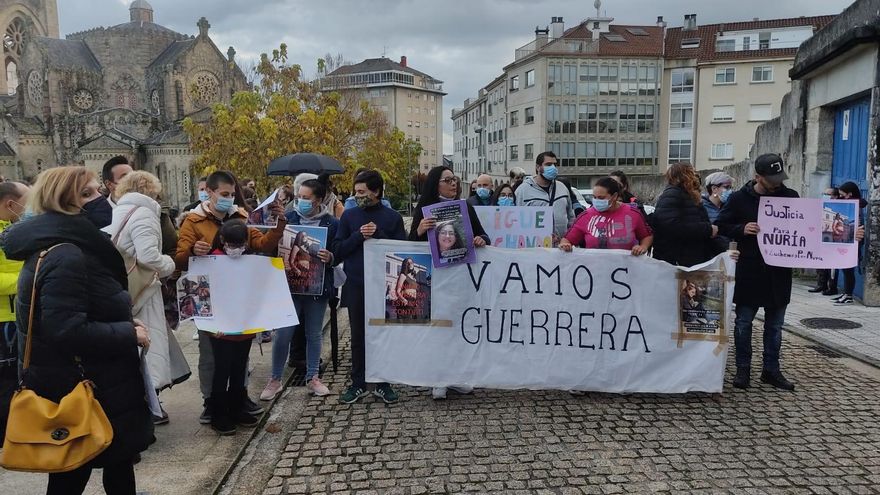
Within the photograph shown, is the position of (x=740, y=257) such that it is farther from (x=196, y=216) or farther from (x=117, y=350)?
(x=117, y=350)

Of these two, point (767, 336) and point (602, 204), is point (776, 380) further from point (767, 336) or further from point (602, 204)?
point (602, 204)

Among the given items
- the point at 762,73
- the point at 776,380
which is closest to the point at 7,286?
the point at 776,380

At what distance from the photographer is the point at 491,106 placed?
7094 cm

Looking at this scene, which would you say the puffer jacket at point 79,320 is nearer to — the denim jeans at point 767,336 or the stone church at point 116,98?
the denim jeans at point 767,336

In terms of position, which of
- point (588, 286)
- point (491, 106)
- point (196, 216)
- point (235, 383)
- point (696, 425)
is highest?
point (491, 106)

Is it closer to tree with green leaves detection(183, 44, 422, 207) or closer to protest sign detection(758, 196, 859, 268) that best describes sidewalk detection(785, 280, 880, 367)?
protest sign detection(758, 196, 859, 268)

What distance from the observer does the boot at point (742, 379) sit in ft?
18.7

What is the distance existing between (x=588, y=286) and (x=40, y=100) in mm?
70387

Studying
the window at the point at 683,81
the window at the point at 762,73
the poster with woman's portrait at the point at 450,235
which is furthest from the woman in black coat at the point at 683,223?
the window at the point at 683,81

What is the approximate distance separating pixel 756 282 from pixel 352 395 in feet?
12.5

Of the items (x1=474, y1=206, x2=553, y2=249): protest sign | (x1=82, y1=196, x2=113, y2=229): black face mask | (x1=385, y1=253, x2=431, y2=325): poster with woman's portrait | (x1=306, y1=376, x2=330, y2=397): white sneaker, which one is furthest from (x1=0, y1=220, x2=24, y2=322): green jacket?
(x1=474, y1=206, x2=553, y2=249): protest sign

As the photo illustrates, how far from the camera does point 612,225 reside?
566 centimetres

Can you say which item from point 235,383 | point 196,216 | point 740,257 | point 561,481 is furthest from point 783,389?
point 196,216

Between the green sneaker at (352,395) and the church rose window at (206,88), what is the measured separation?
61.3m
